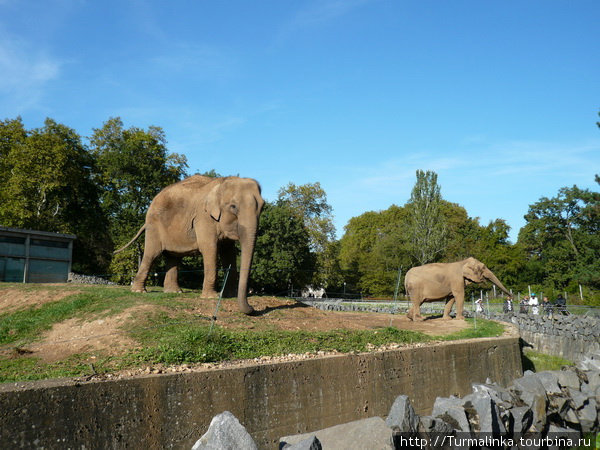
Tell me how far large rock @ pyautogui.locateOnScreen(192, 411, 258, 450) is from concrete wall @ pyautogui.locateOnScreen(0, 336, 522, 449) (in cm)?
119

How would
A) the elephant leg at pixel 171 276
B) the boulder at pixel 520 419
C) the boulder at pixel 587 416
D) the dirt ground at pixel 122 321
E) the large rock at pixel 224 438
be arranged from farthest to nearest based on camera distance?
1. the elephant leg at pixel 171 276
2. the boulder at pixel 587 416
3. the boulder at pixel 520 419
4. the dirt ground at pixel 122 321
5. the large rock at pixel 224 438

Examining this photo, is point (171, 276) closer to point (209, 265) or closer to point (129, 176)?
point (209, 265)

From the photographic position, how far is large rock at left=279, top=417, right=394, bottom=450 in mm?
5871

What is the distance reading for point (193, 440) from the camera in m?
6.35

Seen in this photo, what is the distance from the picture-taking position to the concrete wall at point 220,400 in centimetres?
520

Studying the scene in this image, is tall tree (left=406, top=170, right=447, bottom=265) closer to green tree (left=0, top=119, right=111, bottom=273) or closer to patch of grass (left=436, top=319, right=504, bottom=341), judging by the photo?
green tree (left=0, top=119, right=111, bottom=273)

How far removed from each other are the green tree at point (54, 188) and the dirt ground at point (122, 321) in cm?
2857

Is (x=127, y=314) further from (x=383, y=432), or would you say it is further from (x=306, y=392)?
(x=383, y=432)

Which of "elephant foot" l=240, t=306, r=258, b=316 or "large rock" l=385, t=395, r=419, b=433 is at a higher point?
"elephant foot" l=240, t=306, r=258, b=316

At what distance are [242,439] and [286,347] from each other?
4.18 m

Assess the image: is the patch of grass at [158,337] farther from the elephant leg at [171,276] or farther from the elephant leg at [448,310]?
the elephant leg at [448,310]

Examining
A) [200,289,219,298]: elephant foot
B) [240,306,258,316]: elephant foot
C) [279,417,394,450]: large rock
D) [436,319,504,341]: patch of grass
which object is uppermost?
[200,289,219,298]: elephant foot

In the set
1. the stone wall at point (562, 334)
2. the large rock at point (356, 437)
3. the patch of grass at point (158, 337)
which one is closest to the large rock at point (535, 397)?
the patch of grass at point (158, 337)

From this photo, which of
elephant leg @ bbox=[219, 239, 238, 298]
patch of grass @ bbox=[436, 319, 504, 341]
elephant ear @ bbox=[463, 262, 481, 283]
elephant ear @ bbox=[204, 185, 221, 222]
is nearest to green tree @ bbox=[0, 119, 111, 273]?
elephant leg @ bbox=[219, 239, 238, 298]
